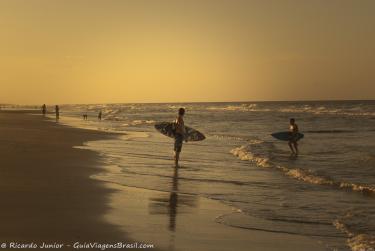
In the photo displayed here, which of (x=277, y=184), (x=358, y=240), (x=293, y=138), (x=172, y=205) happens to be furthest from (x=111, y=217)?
(x=293, y=138)

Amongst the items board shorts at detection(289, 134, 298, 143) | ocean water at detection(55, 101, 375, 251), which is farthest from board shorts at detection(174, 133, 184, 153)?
board shorts at detection(289, 134, 298, 143)

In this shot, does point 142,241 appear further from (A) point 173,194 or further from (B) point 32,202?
(A) point 173,194

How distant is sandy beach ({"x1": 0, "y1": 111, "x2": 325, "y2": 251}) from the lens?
6633 millimetres

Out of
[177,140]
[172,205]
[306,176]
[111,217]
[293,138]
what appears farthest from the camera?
[293,138]

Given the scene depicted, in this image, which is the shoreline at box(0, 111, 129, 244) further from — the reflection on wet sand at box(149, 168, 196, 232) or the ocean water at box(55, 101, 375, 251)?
the ocean water at box(55, 101, 375, 251)

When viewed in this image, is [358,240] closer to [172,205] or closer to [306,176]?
[172,205]

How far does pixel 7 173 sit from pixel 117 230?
19.4ft

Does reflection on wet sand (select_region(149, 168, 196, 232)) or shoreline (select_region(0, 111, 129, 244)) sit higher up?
shoreline (select_region(0, 111, 129, 244))

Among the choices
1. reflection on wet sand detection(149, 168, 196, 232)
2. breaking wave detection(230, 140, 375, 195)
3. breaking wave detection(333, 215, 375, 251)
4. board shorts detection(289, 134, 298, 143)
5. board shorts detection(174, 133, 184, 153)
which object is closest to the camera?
breaking wave detection(333, 215, 375, 251)

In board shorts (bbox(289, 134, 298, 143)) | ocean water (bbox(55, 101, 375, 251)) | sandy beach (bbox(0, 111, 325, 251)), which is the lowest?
ocean water (bbox(55, 101, 375, 251))

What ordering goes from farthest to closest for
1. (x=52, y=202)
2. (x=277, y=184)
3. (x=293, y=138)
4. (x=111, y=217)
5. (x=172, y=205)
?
(x=293, y=138)
(x=277, y=184)
(x=172, y=205)
(x=52, y=202)
(x=111, y=217)

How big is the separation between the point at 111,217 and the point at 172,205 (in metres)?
1.63

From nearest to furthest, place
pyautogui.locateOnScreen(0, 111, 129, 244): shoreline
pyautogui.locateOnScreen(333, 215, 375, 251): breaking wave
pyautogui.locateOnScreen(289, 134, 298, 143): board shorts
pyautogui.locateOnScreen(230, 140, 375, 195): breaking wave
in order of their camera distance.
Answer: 1. pyautogui.locateOnScreen(0, 111, 129, 244): shoreline
2. pyautogui.locateOnScreen(333, 215, 375, 251): breaking wave
3. pyautogui.locateOnScreen(230, 140, 375, 195): breaking wave
4. pyautogui.locateOnScreen(289, 134, 298, 143): board shorts

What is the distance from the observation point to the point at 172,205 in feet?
30.6
